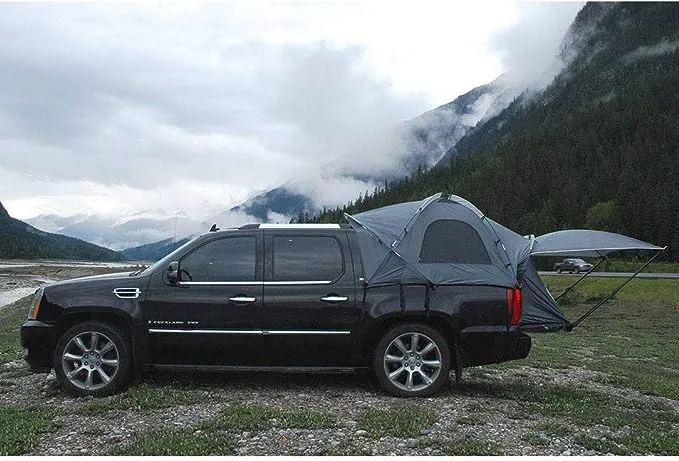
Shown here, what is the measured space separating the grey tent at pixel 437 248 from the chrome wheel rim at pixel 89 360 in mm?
3468

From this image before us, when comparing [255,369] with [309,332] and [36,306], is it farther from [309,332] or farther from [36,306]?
[36,306]

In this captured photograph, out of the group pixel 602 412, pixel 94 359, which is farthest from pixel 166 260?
pixel 602 412

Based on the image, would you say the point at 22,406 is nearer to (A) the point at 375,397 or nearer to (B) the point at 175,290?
(B) the point at 175,290

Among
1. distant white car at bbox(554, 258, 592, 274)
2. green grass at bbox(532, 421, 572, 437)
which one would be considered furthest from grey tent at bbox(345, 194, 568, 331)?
distant white car at bbox(554, 258, 592, 274)

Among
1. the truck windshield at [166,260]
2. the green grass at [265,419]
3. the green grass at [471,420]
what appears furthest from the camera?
the truck windshield at [166,260]

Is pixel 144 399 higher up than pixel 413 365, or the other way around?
pixel 413 365

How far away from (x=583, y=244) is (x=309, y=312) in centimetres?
445

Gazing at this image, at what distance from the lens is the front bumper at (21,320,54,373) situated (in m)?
8.00

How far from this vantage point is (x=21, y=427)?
6449mm

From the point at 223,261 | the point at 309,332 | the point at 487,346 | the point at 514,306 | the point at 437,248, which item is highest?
the point at 437,248

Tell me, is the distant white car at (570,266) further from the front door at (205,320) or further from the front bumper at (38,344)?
the front bumper at (38,344)

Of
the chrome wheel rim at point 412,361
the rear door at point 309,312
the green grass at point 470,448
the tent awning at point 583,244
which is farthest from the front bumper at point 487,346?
the green grass at point 470,448

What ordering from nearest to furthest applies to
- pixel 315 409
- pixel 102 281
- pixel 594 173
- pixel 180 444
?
pixel 180 444 < pixel 315 409 < pixel 102 281 < pixel 594 173

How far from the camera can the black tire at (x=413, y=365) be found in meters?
7.82
